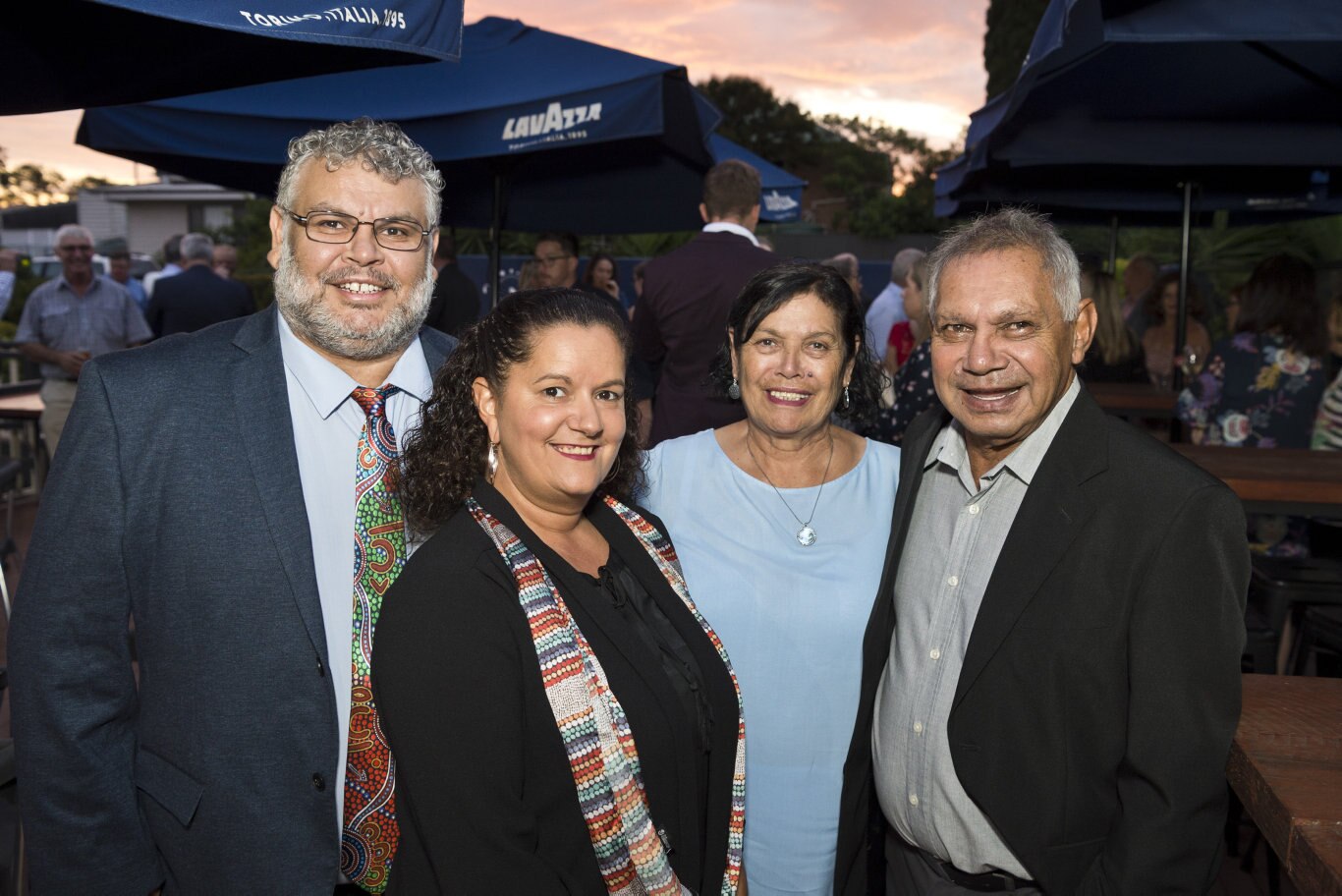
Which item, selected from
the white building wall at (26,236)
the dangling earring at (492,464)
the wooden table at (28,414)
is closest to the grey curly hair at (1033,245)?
the dangling earring at (492,464)

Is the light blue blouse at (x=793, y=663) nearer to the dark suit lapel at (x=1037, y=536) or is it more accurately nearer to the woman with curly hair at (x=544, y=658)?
the woman with curly hair at (x=544, y=658)

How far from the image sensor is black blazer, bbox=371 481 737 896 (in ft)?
5.04

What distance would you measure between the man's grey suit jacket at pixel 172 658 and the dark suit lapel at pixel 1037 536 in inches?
46.5

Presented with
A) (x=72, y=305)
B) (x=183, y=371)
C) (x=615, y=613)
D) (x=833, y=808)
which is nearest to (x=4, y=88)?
(x=183, y=371)

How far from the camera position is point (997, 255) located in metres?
2.03

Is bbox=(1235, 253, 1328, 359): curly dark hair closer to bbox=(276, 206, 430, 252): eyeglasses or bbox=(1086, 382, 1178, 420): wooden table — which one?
bbox=(1086, 382, 1178, 420): wooden table

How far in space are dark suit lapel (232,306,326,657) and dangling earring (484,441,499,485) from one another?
1.07 feet

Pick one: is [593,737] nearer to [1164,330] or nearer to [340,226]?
[340,226]

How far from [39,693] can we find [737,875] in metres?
1.32

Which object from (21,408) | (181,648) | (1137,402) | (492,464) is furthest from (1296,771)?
(21,408)

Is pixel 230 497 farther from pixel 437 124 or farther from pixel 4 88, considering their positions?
pixel 437 124

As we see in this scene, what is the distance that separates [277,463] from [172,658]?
38 cm

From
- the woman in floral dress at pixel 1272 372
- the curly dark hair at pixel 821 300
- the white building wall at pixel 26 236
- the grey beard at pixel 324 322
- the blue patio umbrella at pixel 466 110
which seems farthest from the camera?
the white building wall at pixel 26 236

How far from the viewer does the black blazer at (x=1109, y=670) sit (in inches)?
66.9
